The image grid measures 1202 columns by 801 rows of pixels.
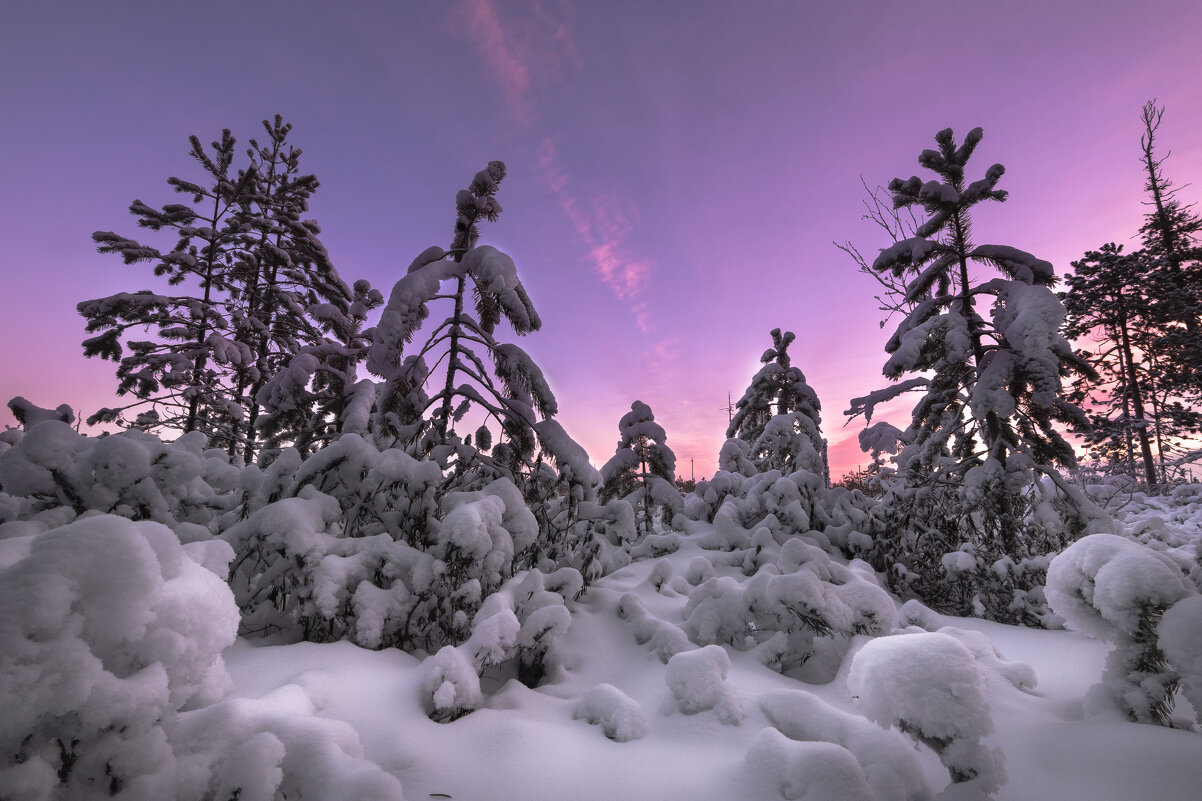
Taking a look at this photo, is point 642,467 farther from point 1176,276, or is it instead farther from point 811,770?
point 1176,276

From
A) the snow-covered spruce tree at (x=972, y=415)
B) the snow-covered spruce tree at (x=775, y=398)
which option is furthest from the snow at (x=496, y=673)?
the snow-covered spruce tree at (x=775, y=398)

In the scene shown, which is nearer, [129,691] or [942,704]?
[129,691]

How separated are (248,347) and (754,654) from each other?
12470 millimetres

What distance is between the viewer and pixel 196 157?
11.3 meters

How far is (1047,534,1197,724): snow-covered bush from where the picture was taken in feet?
6.94

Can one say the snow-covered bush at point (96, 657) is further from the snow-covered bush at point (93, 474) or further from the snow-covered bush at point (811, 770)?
the snow-covered bush at point (93, 474)

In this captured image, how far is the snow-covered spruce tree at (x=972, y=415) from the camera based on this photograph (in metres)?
5.55

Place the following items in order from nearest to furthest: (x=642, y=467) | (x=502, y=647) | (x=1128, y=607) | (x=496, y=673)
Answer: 1. (x=1128, y=607)
2. (x=502, y=647)
3. (x=496, y=673)
4. (x=642, y=467)

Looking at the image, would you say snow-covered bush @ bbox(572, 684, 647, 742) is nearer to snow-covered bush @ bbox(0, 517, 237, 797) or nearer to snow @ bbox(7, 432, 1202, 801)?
snow @ bbox(7, 432, 1202, 801)

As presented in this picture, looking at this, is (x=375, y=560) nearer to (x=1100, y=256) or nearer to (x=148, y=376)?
(x=148, y=376)

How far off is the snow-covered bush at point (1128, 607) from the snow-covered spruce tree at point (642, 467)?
517cm

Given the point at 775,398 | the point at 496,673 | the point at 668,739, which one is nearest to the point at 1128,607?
the point at 668,739

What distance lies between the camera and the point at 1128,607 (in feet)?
7.10

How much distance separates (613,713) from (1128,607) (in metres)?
2.58
